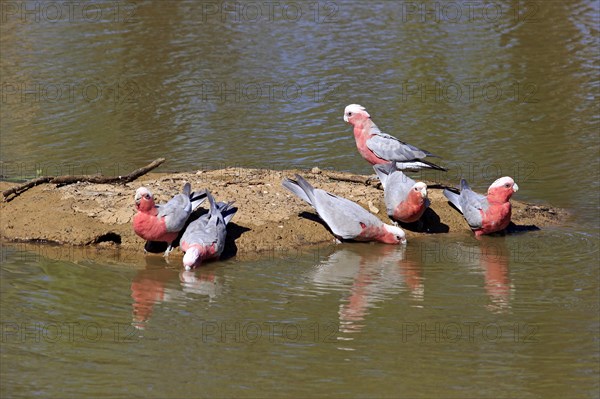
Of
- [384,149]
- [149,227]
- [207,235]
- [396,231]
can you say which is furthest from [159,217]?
[384,149]

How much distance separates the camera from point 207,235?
1062 centimetres

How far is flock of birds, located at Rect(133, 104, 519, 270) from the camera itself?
1060 centimetres

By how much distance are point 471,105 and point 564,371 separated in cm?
901

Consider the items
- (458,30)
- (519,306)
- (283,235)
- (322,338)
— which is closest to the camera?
(322,338)

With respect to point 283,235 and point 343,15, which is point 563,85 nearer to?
point 343,15

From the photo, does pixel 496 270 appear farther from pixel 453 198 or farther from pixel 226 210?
pixel 226 210

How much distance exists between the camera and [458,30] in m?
20.0

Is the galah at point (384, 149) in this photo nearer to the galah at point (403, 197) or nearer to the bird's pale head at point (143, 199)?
the galah at point (403, 197)

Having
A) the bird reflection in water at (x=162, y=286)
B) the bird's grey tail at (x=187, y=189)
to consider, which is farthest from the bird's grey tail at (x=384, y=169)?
the bird reflection in water at (x=162, y=286)

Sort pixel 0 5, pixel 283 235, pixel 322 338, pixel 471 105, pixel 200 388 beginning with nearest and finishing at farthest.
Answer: pixel 200 388 → pixel 322 338 → pixel 283 235 → pixel 471 105 → pixel 0 5

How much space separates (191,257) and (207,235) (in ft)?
1.22

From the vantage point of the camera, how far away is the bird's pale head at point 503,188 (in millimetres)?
11391

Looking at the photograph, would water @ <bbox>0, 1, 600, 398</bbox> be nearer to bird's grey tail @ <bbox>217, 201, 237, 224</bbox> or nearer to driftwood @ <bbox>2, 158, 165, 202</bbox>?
bird's grey tail @ <bbox>217, 201, 237, 224</bbox>

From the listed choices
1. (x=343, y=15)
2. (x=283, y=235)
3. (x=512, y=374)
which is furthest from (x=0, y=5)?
(x=512, y=374)
